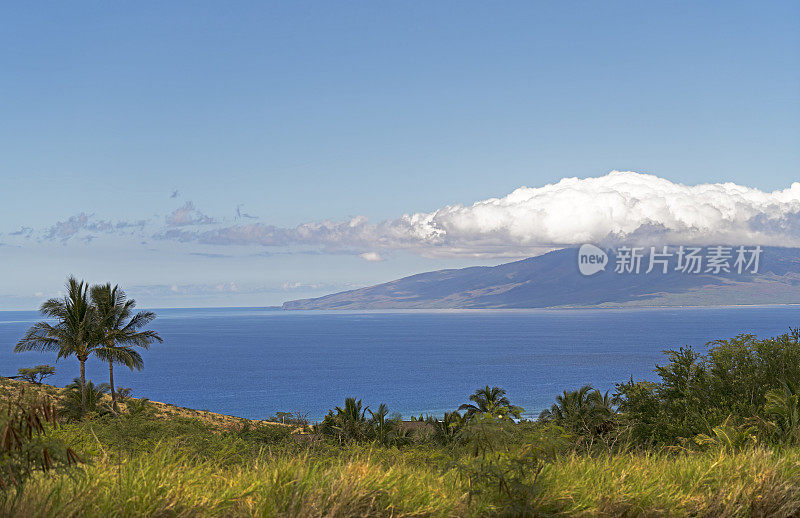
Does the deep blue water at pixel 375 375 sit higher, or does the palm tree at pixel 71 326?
the palm tree at pixel 71 326

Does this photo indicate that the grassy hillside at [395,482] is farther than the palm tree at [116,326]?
No

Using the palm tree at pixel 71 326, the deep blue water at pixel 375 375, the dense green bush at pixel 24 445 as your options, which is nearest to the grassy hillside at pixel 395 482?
the dense green bush at pixel 24 445

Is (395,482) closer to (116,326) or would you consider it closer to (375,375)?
(116,326)

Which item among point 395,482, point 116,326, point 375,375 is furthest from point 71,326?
point 375,375

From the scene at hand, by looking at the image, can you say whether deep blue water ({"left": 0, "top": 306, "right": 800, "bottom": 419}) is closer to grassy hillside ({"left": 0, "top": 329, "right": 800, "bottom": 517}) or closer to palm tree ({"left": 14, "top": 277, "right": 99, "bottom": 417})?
palm tree ({"left": 14, "top": 277, "right": 99, "bottom": 417})

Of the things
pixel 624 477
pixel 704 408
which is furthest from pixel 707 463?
pixel 704 408

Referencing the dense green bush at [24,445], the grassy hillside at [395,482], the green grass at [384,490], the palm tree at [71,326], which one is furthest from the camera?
the palm tree at [71,326]

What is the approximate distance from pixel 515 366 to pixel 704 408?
13417 centimetres

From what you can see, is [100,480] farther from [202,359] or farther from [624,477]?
[202,359]

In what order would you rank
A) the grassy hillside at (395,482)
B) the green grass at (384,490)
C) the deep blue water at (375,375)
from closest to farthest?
the grassy hillside at (395,482) < the green grass at (384,490) < the deep blue water at (375,375)

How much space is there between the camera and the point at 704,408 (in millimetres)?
19875

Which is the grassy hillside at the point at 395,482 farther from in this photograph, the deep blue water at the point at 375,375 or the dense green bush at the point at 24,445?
the deep blue water at the point at 375,375

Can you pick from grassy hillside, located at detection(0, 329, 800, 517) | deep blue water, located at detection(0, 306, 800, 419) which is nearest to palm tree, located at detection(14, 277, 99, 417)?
grassy hillside, located at detection(0, 329, 800, 517)

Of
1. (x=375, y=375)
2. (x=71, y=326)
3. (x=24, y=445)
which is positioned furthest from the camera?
(x=375, y=375)
